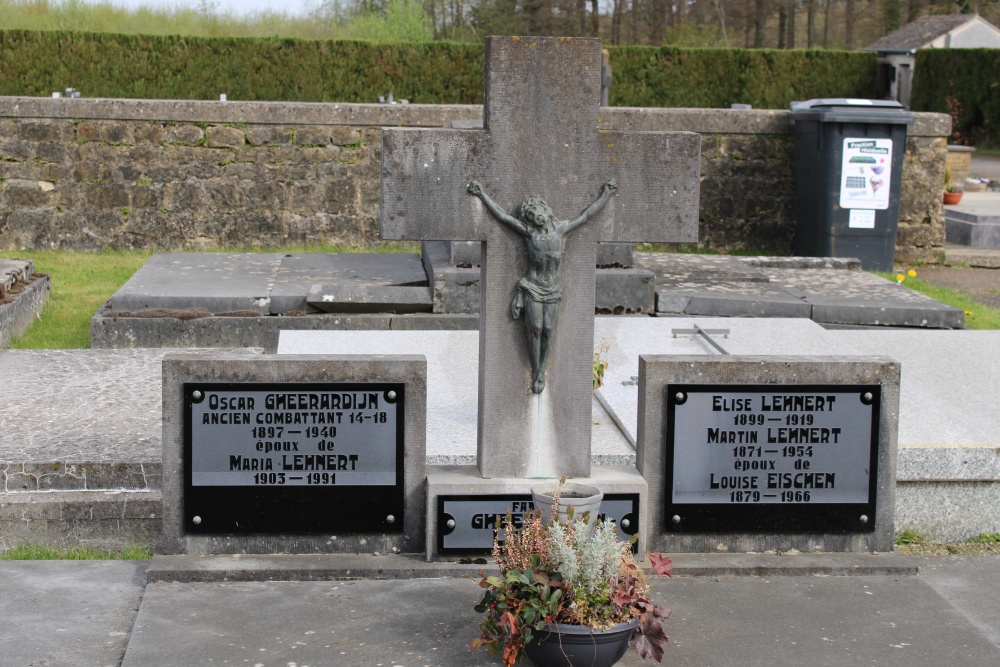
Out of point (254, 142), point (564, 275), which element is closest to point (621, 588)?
point (564, 275)

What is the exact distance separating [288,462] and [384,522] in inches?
15.2

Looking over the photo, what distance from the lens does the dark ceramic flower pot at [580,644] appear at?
10.9 feet

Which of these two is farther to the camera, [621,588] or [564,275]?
[564,275]

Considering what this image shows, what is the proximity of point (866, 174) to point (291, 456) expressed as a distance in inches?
335

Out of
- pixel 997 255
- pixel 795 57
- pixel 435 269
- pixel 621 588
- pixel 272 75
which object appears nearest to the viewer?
pixel 621 588

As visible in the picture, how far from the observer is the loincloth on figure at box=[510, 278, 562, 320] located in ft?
13.5

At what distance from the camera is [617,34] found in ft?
130

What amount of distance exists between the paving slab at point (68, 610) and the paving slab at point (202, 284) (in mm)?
3964

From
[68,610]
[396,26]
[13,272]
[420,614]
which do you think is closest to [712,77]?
[396,26]

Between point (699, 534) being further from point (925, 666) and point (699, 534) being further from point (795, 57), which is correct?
point (795, 57)

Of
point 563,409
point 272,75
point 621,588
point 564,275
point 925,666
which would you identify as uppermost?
point 272,75

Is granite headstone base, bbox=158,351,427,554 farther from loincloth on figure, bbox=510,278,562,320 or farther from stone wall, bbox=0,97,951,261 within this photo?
stone wall, bbox=0,97,951,261

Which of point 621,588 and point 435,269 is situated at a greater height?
point 435,269

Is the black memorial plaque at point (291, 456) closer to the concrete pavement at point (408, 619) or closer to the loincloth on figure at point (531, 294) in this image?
the concrete pavement at point (408, 619)
